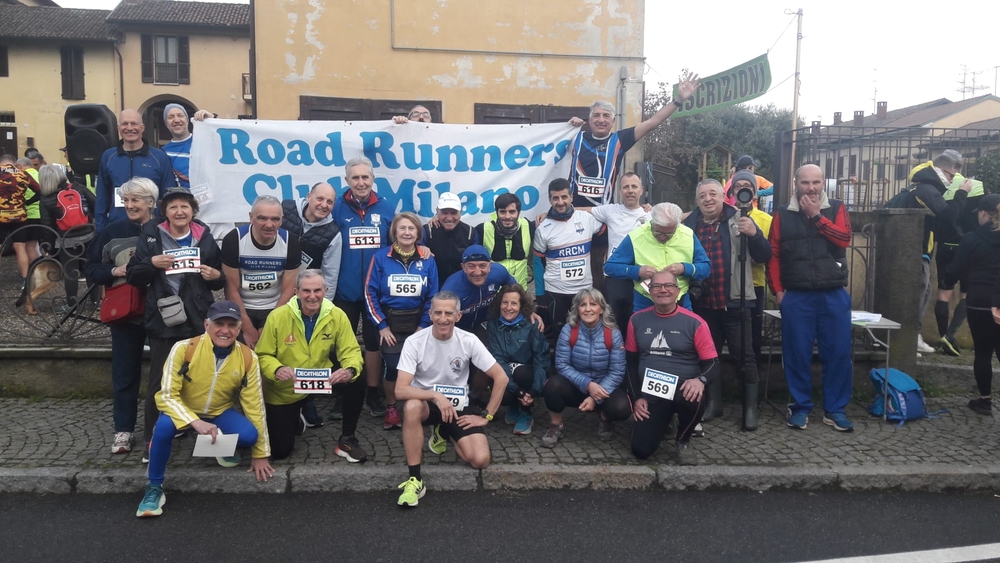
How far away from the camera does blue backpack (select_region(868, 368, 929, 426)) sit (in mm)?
6176

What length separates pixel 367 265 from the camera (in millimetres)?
6039

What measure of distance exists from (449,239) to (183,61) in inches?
1436

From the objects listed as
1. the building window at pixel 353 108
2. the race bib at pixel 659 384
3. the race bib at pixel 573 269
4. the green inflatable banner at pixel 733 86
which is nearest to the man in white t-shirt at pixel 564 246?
the race bib at pixel 573 269

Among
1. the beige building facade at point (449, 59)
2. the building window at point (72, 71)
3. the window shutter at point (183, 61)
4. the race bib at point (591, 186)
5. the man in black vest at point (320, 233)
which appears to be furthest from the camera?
the window shutter at point (183, 61)

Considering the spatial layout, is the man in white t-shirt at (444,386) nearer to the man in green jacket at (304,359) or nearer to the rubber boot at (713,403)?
the man in green jacket at (304,359)

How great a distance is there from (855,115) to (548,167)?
149 ft

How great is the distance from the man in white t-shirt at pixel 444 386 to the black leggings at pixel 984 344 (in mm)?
4236

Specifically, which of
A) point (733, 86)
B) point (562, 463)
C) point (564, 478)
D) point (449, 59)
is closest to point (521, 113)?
point (449, 59)

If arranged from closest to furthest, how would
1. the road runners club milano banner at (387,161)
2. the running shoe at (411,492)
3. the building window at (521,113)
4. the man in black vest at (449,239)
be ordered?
the running shoe at (411,492)
the man in black vest at (449,239)
the road runners club milano banner at (387,161)
the building window at (521,113)

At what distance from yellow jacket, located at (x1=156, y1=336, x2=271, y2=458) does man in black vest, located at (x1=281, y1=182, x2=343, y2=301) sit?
1.11 metres

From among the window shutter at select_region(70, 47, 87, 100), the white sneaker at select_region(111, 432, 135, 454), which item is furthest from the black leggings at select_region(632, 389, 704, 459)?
the window shutter at select_region(70, 47, 87, 100)

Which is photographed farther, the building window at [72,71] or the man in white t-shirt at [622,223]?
the building window at [72,71]

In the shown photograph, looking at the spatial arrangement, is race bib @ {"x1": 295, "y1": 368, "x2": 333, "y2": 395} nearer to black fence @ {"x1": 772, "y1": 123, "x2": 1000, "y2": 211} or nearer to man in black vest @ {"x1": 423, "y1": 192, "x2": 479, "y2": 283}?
man in black vest @ {"x1": 423, "y1": 192, "x2": 479, "y2": 283}

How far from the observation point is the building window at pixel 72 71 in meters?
36.9
